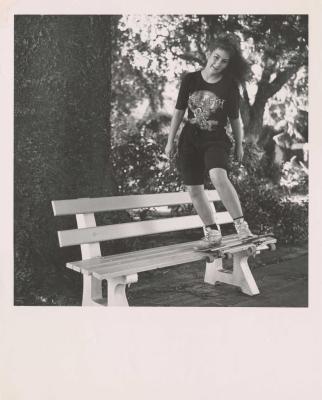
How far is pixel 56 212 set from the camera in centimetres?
200

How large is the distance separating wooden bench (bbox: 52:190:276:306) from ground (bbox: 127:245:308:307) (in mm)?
53

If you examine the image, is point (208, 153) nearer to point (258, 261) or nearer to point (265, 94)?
point (265, 94)

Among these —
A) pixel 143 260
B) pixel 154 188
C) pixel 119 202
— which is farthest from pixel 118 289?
pixel 154 188

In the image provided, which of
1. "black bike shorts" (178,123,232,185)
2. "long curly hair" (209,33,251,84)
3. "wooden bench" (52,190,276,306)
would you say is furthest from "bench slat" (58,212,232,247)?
"long curly hair" (209,33,251,84)

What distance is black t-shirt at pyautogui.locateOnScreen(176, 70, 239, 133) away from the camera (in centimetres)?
207

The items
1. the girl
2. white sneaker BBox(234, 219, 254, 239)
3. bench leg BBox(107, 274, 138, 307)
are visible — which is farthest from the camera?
white sneaker BBox(234, 219, 254, 239)

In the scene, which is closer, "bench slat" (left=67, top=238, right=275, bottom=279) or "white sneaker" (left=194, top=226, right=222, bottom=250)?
"bench slat" (left=67, top=238, right=275, bottom=279)

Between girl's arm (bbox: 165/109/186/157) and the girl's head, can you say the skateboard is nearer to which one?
girl's arm (bbox: 165/109/186/157)

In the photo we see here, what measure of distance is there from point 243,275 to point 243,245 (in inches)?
7.5

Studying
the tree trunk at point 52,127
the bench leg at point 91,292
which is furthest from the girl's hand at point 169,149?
the bench leg at point 91,292

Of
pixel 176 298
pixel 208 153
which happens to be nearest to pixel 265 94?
pixel 208 153

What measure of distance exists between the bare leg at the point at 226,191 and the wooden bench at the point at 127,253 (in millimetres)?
38

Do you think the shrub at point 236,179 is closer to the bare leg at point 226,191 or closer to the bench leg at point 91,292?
the bare leg at point 226,191

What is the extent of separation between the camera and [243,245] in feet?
7.05
